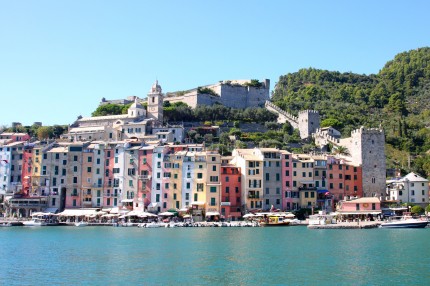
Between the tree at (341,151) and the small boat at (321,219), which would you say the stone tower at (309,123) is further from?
the small boat at (321,219)

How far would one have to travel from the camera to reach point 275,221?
201 ft

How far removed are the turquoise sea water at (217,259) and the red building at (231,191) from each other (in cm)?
1509

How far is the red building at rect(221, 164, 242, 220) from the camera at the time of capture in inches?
2563

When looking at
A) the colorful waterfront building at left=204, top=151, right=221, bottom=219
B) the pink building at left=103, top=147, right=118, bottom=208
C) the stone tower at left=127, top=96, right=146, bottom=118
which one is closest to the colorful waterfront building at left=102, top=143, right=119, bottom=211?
the pink building at left=103, top=147, right=118, bottom=208

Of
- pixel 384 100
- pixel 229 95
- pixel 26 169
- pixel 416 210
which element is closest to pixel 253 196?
pixel 416 210

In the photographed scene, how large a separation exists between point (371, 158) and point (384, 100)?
5115cm

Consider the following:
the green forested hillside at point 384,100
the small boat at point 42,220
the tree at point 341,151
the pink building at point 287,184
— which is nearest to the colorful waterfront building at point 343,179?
the pink building at point 287,184

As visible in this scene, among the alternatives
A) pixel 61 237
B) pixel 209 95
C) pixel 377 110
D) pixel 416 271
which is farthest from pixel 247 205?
pixel 377 110

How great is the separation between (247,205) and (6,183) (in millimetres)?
30225

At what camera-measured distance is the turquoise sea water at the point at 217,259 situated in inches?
1117

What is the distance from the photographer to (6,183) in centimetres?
7188

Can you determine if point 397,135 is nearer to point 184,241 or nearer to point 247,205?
point 247,205

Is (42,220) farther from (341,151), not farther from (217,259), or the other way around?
(341,151)

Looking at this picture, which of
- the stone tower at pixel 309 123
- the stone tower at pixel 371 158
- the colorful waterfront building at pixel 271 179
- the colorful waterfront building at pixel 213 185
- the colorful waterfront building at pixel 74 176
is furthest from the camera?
the stone tower at pixel 309 123
